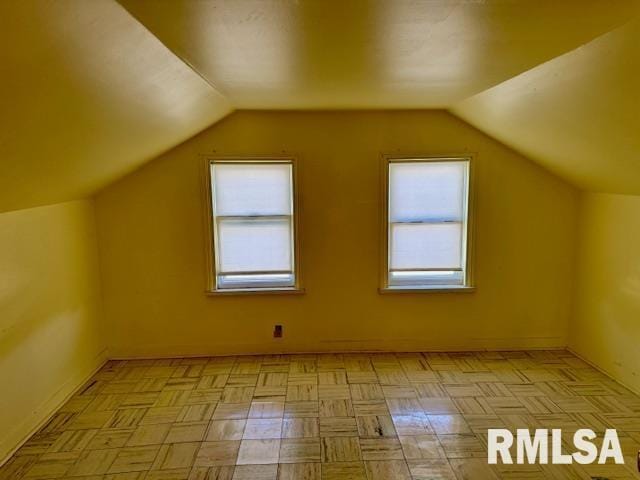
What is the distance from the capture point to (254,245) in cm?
359

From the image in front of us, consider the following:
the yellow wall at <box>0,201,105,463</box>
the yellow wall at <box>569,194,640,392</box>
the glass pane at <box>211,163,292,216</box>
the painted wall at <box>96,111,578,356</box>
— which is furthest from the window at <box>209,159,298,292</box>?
the yellow wall at <box>569,194,640,392</box>

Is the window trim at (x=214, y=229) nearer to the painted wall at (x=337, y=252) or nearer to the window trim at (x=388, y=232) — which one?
the painted wall at (x=337, y=252)

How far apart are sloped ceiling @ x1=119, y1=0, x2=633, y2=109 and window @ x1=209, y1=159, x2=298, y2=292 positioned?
1.03 metres

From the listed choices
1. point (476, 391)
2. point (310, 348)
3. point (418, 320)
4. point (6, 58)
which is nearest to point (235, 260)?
point (310, 348)

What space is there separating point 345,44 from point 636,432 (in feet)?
9.33

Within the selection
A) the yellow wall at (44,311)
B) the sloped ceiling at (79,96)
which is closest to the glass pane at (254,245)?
the sloped ceiling at (79,96)

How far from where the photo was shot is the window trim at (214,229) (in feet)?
11.3

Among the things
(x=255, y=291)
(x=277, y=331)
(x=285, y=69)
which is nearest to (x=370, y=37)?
(x=285, y=69)

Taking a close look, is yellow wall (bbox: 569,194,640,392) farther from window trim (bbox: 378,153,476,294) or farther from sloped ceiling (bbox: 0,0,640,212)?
window trim (bbox: 378,153,476,294)

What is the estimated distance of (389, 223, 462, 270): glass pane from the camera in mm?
3613

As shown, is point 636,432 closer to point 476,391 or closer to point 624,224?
point 476,391

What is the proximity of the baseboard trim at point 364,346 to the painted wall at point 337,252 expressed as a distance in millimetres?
13

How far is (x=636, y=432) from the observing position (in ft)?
8.11

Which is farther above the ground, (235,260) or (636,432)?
(235,260)
